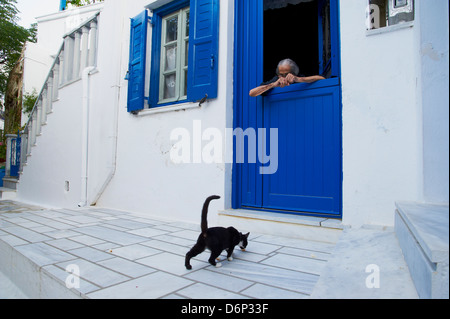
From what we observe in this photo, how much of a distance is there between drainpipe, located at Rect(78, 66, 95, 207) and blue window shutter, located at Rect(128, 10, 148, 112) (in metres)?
1.27

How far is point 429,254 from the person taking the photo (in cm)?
97

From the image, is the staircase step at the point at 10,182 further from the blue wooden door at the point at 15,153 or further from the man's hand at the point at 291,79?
the man's hand at the point at 291,79

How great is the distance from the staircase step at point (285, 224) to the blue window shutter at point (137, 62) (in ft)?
7.73

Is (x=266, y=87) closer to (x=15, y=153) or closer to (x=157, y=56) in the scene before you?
(x=157, y=56)

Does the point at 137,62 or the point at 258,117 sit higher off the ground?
the point at 137,62

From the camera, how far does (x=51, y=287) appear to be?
170 cm

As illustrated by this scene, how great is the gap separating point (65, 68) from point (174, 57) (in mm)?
3382

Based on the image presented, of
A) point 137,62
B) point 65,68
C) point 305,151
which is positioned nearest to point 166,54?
point 137,62

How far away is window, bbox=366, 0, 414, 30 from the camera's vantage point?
2.33 meters

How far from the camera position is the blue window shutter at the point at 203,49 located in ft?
11.4

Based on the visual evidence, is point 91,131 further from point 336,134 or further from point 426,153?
point 426,153

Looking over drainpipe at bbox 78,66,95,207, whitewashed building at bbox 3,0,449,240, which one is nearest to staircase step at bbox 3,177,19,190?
whitewashed building at bbox 3,0,449,240
